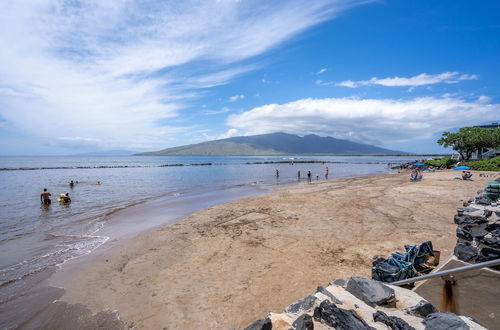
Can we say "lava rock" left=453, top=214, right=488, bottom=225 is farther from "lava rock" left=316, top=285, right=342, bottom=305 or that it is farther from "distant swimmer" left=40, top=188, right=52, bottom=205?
"distant swimmer" left=40, top=188, right=52, bottom=205

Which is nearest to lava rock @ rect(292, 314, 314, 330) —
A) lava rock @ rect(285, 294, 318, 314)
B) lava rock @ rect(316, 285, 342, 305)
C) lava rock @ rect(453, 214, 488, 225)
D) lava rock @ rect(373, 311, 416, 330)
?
lava rock @ rect(285, 294, 318, 314)

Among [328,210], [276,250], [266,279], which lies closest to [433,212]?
[328,210]

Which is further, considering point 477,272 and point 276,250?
point 276,250

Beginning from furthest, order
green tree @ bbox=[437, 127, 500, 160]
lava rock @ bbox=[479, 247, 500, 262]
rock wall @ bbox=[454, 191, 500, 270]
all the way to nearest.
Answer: green tree @ bbox=[437, 127, 500, 160]
rock wall @ bbox=[454, 191, 500, 270]
lava rock @ bbox=[479, 247, 500, 262]

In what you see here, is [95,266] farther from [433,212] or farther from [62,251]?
[433,212]

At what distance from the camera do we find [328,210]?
16.9 metres

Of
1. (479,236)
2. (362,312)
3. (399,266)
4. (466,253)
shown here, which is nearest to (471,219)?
(479,236)

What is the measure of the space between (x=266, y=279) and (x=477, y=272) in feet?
17.7

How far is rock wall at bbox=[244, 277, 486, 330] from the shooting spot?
11.6 feet

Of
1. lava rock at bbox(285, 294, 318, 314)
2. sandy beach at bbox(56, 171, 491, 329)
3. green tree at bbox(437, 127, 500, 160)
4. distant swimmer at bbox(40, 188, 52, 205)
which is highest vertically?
green tree at bbox(437, 127, 500, 160)

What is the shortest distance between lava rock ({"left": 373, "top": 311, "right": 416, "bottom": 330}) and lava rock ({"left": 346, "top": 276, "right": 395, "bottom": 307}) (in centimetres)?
47

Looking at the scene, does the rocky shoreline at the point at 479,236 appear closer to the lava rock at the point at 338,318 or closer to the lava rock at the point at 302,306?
the lava rock at the point at 338,318

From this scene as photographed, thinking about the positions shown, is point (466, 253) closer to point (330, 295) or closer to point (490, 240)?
point (490, 240)

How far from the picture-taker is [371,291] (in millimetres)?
4484
